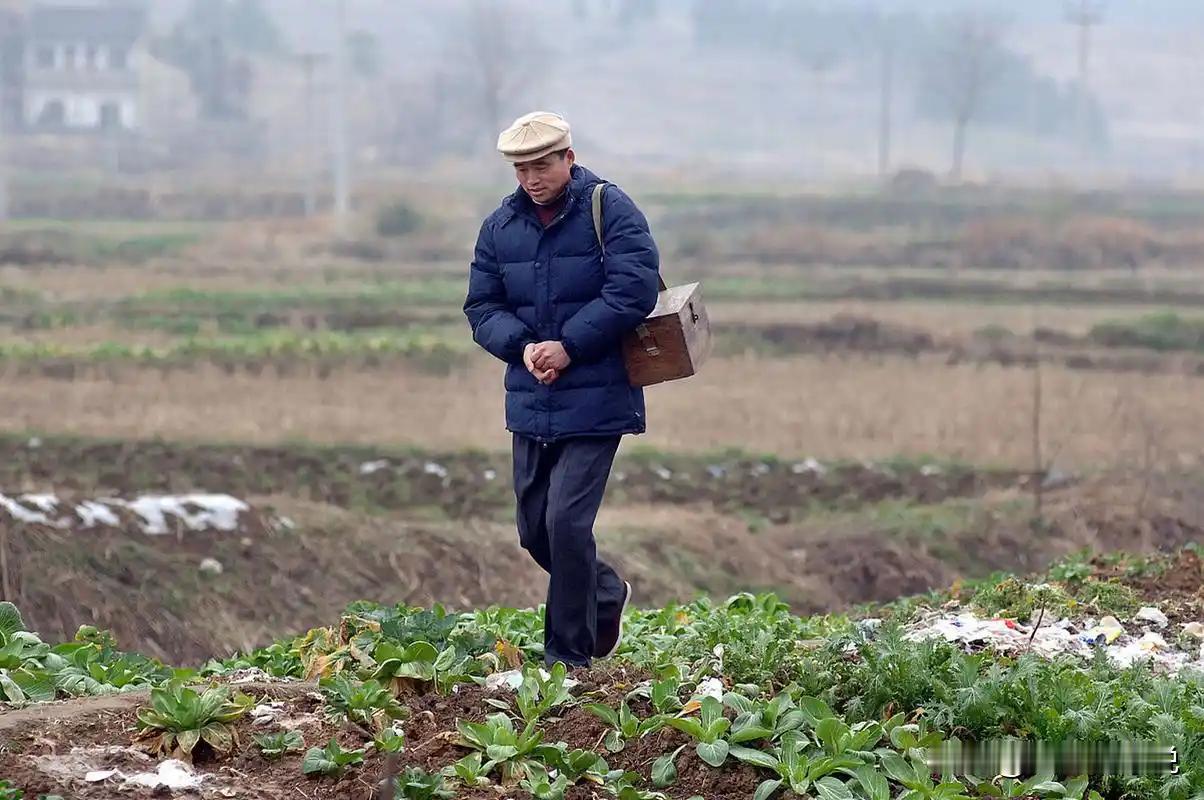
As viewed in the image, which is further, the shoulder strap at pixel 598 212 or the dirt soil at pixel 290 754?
the shoulder strap at pixel 598 212

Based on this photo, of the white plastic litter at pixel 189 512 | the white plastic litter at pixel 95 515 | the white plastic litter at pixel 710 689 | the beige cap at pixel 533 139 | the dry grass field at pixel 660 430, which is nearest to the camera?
the white plastic litter at pixel 710 689

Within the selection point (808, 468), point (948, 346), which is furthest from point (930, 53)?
point (808, 468)

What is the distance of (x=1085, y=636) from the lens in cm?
695

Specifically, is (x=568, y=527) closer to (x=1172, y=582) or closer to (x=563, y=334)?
(x=563, y=334)

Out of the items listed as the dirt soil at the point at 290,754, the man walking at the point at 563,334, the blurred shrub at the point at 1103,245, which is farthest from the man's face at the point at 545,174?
the blurred shrub at the point at 1103,245

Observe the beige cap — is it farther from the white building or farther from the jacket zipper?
the white building

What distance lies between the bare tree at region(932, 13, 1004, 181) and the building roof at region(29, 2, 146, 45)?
122ft

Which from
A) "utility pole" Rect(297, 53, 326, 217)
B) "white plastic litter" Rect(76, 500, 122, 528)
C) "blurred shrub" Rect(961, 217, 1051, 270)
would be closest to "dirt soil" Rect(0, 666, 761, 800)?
"white plastic litter" Rect(76, 500, 122, 528)

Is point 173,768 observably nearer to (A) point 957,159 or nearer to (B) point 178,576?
(B) point 178,576

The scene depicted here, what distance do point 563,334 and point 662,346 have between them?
360mm

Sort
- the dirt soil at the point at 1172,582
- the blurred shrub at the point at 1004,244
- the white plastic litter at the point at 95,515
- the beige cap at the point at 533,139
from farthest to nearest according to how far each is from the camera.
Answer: the blurred shrub at the point at 1004,244 → the white plastic litter at the point at 95,515 → the dirt soil at the point at 1172,582 → the beige cap at the point at 533,139

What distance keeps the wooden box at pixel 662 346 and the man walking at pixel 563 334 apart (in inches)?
2.2

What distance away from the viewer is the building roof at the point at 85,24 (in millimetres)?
73375

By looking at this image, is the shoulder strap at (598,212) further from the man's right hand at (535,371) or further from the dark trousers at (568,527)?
the dark trousers at (568,527)
